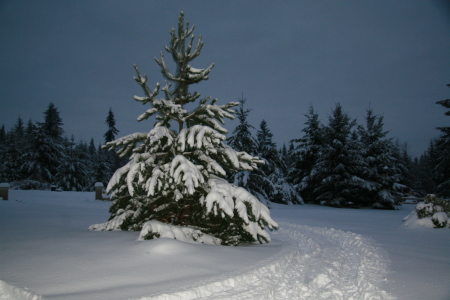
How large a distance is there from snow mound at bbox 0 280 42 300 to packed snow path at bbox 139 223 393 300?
143 cm

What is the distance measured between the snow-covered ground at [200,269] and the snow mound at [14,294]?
0.04ft

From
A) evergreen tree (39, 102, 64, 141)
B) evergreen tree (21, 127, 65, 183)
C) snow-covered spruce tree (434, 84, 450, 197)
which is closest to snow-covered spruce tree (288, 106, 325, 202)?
snow-covered spruce tree (434, 84, 450, 197)

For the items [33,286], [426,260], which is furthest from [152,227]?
[426,260]

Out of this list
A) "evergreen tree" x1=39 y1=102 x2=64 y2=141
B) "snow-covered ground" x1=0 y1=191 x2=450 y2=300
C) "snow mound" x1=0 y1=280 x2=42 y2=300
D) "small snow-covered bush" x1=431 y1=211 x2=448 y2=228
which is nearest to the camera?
"snow mound" x1=0 y1=280 x2=42 y2=300

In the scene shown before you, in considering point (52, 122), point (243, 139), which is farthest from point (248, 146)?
point (52, 122)

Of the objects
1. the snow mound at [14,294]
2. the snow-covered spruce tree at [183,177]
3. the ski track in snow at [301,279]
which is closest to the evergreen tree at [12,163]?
the snow-covered spruce tree at [183,177]

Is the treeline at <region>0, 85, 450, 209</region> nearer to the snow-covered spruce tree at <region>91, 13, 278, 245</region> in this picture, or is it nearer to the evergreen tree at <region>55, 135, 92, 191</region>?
the evergreen tree at <region>55, 135, 92, 191</region>

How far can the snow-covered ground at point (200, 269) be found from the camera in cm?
406

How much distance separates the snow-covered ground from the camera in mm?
4062

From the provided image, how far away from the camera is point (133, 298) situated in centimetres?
367

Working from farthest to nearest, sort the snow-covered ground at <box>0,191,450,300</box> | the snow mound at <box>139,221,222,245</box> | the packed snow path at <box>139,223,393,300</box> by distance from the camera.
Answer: the snow mound at <box>139,221,222,245</box> < the packed snow path at <box>139,223,393,300</box> < the snow-covered ground at <box>0,191,450,300</box>

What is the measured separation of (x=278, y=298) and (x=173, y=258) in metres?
2.25

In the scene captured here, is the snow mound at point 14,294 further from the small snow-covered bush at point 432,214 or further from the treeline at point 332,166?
the treeline at point 332,166

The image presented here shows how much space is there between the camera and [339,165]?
82.1ft
